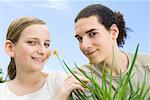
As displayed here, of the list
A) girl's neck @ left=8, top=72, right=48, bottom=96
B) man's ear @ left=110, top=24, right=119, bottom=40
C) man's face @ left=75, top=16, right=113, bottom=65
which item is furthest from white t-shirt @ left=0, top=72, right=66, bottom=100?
man's ear @ left=110, top=24, right=119, bottom=40

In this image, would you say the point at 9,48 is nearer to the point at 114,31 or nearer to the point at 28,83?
the point at 28,83

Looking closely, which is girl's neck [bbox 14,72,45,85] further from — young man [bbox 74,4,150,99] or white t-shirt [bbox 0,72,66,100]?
young man [bbox 74,4,150,99]

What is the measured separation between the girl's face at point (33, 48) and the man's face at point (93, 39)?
0.57 ft

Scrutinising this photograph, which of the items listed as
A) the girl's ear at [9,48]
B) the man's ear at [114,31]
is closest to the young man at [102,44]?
the man's ear at [114,31]

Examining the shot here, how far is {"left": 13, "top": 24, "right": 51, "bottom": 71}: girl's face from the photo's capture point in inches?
64.7

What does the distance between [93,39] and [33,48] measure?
31 centimetres

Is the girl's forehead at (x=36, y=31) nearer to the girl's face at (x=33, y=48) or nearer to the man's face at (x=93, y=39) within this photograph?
the girl's face at (x=33, y=48)

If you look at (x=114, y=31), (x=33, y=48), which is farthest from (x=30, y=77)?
(x=114, y=31)

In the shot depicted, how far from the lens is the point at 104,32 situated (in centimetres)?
183

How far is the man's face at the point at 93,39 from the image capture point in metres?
1.72

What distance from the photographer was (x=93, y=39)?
5.73ft

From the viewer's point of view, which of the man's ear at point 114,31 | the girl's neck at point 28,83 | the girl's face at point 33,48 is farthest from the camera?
the man's ear at point 114,31

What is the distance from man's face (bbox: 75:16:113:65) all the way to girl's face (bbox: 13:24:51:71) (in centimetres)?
17

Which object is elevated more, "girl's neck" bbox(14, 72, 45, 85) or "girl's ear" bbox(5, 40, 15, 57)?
"girl's ear" bbox(5, 40, 15, 57)
